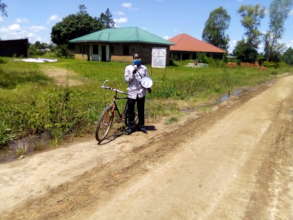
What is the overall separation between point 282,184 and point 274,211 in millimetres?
857

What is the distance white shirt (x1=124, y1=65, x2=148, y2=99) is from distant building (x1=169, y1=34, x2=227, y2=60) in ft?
127

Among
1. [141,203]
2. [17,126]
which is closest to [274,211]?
[141,203]

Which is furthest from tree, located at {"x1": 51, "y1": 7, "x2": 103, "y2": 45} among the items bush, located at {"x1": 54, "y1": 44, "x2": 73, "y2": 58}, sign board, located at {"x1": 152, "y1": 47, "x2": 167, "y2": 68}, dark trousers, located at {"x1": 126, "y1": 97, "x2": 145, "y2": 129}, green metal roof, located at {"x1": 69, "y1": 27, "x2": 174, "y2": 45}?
dark trousers, located at {"x1": 126, "y1": 97, "x2": 145, "y2": 129}

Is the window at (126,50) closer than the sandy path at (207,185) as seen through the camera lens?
No

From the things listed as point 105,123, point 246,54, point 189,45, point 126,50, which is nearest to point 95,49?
point 126,50

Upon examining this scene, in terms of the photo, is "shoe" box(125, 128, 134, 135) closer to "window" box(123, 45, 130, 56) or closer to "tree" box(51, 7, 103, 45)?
"window" box(123, 45, 130, 56)

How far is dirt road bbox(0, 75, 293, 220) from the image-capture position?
3.21 meters

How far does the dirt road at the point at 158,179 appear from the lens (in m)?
3.21

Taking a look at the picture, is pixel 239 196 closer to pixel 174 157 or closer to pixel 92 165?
pixel 174 157

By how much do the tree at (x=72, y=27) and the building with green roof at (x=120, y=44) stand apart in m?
17.0

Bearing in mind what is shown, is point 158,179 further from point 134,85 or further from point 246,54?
point 246,54

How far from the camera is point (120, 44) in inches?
1232

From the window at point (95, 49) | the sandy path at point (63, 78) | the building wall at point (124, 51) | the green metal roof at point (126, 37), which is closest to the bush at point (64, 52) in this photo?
the green metal roof at point (126, 37)

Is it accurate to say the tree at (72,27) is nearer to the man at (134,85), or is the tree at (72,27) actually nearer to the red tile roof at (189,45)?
the red tile roof at (189,45)
